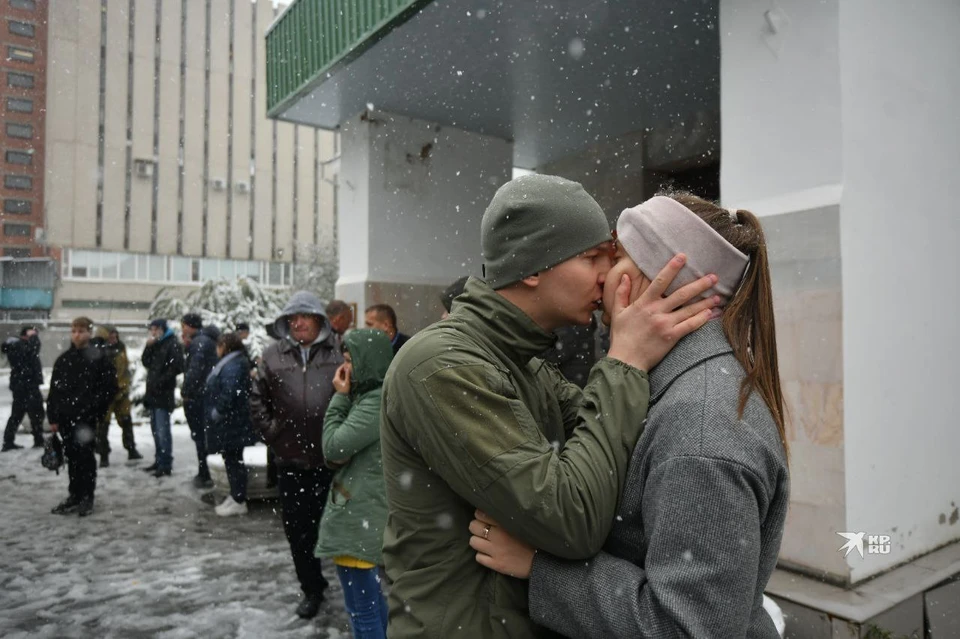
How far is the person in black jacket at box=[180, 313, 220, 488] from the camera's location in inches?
A: 337

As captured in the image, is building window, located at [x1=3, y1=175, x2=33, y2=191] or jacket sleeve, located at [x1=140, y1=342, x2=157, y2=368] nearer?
jacket sleeve, located at [x1=140, y1=342, x2=157, y2=368]

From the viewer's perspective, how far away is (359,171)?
7.39m

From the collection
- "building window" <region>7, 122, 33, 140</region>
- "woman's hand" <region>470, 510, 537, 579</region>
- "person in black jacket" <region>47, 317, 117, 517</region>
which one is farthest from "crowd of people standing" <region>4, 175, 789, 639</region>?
"building window" <region>7, 122, 33, 140</region>

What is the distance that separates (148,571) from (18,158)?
1803 inches

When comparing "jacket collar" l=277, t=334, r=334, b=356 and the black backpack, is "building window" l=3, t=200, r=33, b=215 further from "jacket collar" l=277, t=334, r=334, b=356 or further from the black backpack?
"jacket collar" l=277, t=334, r=334, b=356

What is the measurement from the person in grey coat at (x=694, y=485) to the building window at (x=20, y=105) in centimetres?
5149

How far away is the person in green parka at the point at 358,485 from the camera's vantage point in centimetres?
353

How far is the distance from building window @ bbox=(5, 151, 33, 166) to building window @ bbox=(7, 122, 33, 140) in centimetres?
137

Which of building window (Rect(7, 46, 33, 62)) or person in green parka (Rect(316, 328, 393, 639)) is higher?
building window (Rect(7, 46, 33, 62))

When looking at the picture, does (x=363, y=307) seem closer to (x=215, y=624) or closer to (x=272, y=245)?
(x=215, y=624)

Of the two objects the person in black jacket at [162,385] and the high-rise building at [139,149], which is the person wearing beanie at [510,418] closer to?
the person in black jacket at [162,385]

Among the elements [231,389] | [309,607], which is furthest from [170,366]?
[309,607]

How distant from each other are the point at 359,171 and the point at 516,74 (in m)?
2.16

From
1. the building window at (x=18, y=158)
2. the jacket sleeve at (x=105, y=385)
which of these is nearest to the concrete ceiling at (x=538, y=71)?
the jacket sleeve at (x=105, y=385)
